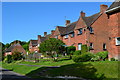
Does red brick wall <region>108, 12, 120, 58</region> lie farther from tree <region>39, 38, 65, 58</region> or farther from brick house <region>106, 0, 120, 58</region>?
tree <region>39, 38, 65, 58</region>

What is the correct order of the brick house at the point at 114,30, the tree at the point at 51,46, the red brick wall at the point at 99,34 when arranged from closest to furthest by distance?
the brick house at the point at 114,30, the tree at the point at 51,46, the red brick wall at the point at 99,34

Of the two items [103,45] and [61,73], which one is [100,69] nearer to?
[61,73]

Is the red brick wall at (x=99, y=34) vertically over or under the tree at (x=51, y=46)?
over

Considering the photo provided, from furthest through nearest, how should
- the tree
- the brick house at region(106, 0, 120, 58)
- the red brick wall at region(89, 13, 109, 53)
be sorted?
1. the red brick wall at region(89, 13, 109, 53)
2. the tree
3. the brick house at region(106, 0, 120, 58)

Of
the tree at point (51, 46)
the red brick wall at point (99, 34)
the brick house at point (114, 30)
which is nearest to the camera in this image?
the brick house at point (114, 30)

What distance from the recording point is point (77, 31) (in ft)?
130

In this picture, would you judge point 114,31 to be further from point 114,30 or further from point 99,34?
point 99,34

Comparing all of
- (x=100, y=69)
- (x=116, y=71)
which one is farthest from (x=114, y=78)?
(x=100, y=69)

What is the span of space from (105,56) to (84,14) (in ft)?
70.7

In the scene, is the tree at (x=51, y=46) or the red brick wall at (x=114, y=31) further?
the tree at (x=51, y=46)

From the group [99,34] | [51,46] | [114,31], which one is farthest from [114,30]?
[99,34]

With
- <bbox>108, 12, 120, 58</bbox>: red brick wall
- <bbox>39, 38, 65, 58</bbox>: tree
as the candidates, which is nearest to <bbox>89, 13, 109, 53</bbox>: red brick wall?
A: <bbox>39, 38, 65, 58</bbox>: tree

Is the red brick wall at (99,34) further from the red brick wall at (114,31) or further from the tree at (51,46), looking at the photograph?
the red brick wall at (114,31)

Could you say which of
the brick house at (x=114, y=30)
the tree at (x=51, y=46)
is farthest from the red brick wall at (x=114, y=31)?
the tree at (x=51, y=46)
